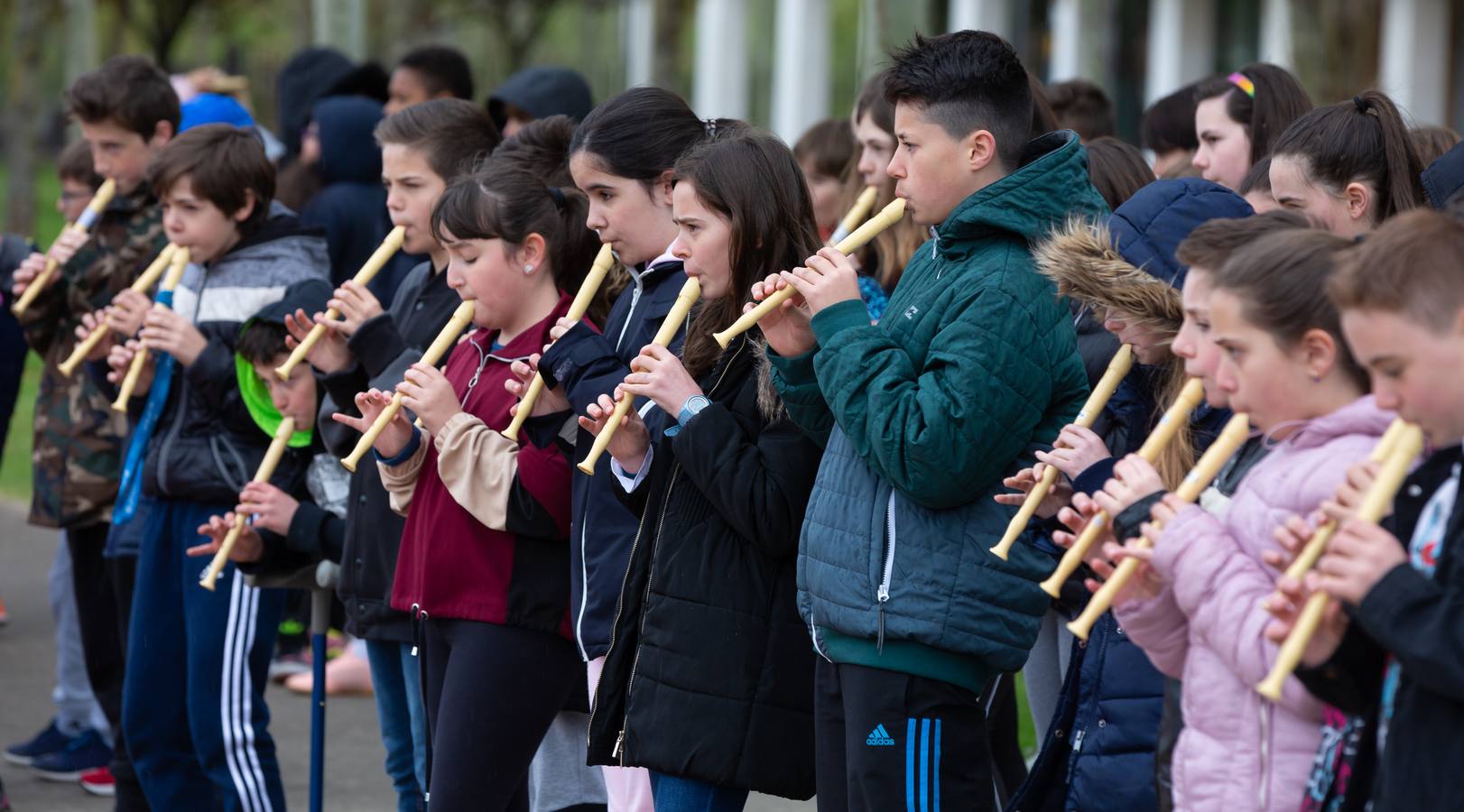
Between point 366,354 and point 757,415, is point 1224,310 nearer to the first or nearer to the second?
point 757,415

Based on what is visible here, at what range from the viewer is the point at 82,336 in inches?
206

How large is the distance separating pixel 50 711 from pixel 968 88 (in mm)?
4750

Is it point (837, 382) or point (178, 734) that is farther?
point (178, 734)

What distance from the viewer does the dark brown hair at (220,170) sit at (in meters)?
4.89

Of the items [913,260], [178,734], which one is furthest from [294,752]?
[913,260]

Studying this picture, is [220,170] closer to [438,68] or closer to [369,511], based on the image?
[369,511]

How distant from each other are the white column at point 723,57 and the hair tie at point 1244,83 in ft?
49.9

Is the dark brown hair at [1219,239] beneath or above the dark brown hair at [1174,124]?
above

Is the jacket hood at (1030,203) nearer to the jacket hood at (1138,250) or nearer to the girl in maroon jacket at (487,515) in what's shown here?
the jacket hood at (1138,250)

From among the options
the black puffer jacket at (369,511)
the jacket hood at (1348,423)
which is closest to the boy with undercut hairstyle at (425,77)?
the black puffer jacket at (369,511)

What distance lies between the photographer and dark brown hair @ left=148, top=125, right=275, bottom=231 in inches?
193

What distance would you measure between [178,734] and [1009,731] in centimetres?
222

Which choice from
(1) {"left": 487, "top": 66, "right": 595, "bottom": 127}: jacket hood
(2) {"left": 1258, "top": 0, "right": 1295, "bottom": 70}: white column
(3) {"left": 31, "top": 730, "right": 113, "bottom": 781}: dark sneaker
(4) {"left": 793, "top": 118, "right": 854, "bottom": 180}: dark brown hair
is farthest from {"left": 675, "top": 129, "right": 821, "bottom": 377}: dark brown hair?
(2) {"left": 1258, "top": 0, "right": 1295, "bottom": 70}: white column

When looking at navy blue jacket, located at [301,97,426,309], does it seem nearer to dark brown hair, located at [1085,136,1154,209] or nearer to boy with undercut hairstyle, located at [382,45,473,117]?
boy with undercut hairstyle, located at [382,45,473,117]
